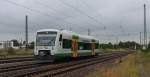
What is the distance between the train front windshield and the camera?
32.1 meters

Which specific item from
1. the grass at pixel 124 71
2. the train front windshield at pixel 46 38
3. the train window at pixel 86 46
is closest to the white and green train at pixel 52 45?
the train front windshield at pixel 46 38

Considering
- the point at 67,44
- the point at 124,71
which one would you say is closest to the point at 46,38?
the point at 67,44

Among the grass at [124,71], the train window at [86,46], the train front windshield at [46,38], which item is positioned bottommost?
the grass at [124,71]

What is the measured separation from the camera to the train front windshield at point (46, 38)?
32.1m

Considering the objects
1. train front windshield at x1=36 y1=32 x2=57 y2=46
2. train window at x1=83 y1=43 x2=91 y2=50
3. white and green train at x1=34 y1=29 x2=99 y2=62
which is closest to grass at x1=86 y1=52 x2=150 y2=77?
white and green train at x1=34 y1=29 x2=99 y2=62

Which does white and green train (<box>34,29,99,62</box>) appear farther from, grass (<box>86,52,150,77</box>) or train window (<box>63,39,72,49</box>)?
grass (<box>86,52,150,77</box>)

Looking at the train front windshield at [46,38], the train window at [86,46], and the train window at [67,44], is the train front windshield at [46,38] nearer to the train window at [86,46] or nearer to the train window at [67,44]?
the train window at [67,44]

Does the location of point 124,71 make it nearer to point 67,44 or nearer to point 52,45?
point 52,45

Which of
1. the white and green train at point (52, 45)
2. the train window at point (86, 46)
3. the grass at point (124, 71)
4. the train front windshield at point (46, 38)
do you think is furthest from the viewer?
the train window at point (86, 46)

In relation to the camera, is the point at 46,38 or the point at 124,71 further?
the point at 46,38

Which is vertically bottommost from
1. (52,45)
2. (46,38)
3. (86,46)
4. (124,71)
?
(124,71)

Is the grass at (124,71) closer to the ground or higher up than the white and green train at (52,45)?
closer to the ground

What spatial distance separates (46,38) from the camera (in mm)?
32375

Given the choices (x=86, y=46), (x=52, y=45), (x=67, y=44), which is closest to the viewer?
(x=52, y=45)
